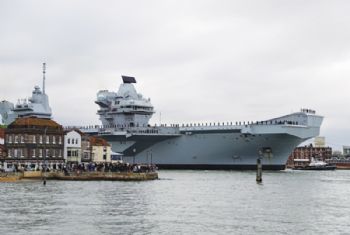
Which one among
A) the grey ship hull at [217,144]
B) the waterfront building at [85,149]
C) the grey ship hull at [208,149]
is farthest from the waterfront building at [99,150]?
the grey ship hull at [208,149]

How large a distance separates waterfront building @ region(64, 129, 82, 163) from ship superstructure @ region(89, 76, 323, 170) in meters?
12.7

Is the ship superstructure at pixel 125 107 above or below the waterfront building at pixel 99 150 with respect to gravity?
above

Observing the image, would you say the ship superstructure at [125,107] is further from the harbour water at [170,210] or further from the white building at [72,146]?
the harbour water at [170,210]

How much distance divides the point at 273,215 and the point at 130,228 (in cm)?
1028

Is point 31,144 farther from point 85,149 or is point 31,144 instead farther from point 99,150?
point 99,150

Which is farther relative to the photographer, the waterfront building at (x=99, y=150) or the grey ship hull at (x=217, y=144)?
the waterfront building at (x=99, y=150)

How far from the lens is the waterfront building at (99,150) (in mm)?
100812

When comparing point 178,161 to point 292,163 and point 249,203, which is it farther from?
point 292,163

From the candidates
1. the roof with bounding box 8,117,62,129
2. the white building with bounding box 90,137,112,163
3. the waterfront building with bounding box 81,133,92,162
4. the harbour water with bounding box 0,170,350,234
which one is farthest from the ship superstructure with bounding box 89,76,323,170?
the harbour water with bounding box 0,170,350,234

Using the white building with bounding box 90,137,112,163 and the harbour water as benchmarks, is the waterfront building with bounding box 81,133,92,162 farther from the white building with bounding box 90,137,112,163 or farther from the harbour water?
the harbour water

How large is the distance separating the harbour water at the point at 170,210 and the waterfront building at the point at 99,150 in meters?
39.7

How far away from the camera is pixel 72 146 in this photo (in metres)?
93.8

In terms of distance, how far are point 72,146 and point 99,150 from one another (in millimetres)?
8809

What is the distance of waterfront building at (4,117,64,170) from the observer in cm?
8275
